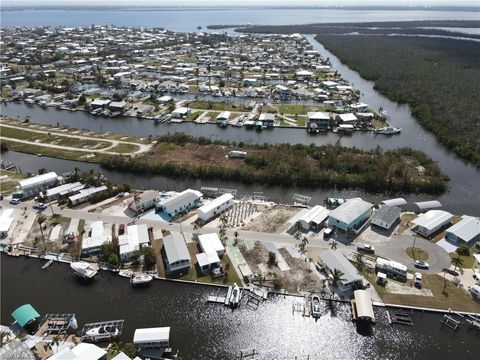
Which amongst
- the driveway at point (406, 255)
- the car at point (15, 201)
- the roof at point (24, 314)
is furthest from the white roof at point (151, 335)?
the car at point (15, 201)

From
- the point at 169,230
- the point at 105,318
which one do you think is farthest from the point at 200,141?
the point at 105,318

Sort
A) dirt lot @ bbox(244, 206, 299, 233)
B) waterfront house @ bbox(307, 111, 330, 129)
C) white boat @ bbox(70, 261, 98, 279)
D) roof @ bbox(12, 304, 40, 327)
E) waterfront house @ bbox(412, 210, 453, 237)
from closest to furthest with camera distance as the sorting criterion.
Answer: roof @ bbox(12, 304, 40, 327) → white boat @ bbox(70, 261, 98, 279) → waterfront house @ bbox(412, 210, 453, 237) → dirt lot @ bbox(244, 206, 299, 233) → waterfront house @ bbox(307, 111, 330, 129)

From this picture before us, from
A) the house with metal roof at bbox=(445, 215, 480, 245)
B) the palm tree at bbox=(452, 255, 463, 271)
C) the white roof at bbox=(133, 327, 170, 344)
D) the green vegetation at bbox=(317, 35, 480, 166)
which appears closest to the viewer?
the white roof at bbox=(133, 327, 170, 344)

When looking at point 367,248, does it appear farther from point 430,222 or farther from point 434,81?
point 434,81

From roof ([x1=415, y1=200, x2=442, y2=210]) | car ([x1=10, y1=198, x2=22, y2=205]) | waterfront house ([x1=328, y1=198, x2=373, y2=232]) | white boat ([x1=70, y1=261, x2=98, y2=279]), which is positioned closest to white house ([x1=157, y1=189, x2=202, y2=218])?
white boat ([x1=70, y1=261, x2=98, y2=279])

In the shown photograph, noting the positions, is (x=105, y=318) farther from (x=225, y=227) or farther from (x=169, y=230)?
(x=225, y=227)

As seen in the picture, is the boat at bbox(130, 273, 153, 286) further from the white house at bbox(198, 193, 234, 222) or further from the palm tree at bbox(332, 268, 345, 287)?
the palm tree at bbox(332, 268, 345, 287)
